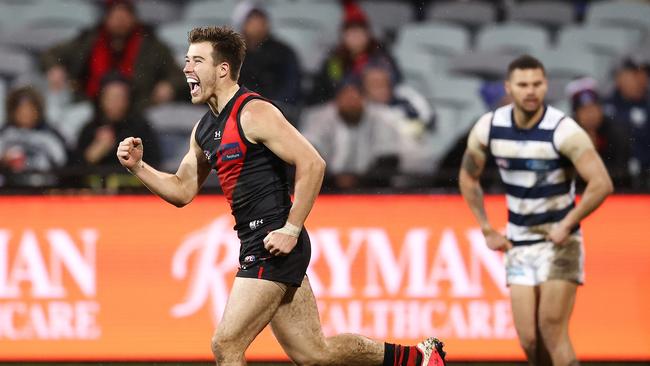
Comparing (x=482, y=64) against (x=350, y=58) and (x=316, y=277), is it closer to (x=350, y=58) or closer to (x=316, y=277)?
(x=350, y=58)

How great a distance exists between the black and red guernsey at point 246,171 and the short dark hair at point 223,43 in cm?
15

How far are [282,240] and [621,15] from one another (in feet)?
24.1

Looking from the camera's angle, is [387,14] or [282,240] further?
[387,14]

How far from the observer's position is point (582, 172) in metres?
6.73

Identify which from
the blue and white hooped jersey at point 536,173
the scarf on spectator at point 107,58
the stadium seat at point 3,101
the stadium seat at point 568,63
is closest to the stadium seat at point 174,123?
the scarf on spectator at point 107,58

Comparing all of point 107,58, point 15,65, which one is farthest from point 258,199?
point 15,65

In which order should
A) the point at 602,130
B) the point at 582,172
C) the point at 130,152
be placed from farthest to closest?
the point at 602,130
the point at 582,172
the point at 130,152

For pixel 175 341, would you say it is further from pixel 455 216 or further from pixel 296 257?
pixel 296 257

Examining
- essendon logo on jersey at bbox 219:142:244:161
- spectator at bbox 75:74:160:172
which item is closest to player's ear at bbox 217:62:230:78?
essendon logo on jersey at bbox 219:142:244:161

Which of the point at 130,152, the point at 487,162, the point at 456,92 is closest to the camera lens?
the point at 130,152

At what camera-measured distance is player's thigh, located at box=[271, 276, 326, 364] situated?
580 centimetres

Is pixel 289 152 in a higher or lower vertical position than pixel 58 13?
lower

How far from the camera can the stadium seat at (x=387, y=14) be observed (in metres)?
11.8

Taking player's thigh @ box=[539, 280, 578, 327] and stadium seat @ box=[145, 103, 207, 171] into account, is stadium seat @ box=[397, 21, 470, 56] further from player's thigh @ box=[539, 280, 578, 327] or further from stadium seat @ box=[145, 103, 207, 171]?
player's thigh @ box=[539, 280, 578, 327]
